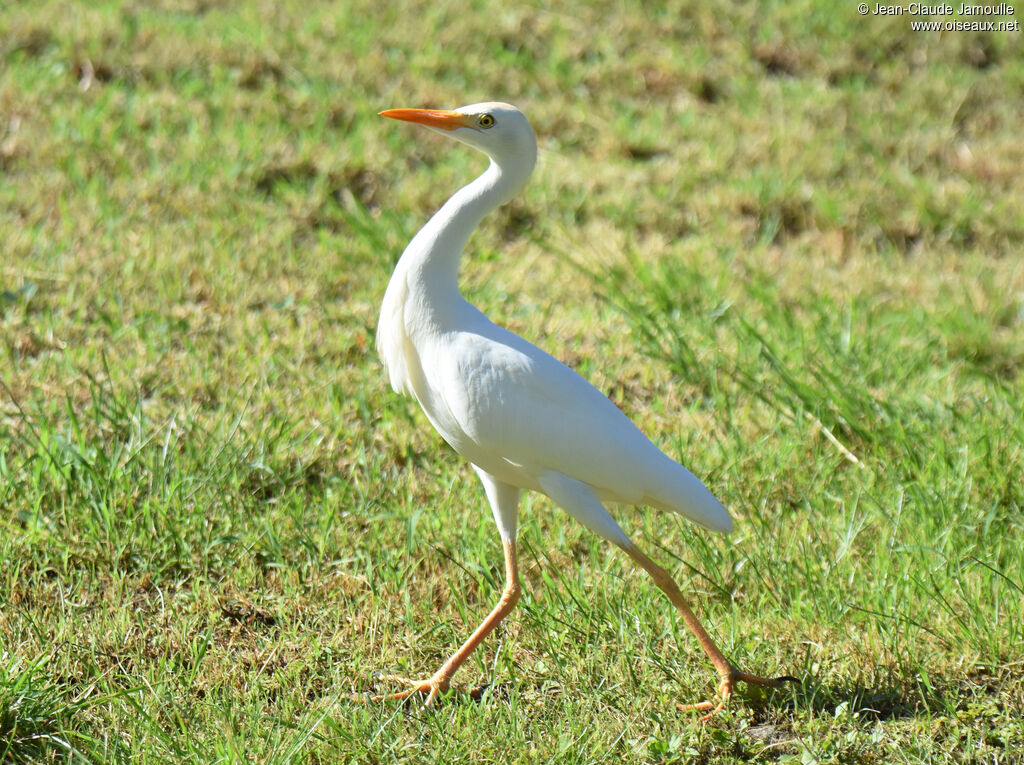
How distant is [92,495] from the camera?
10.9ft

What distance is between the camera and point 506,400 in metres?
2.76

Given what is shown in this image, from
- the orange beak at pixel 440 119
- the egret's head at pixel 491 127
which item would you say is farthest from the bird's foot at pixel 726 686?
the orange beak at pixel 440 119

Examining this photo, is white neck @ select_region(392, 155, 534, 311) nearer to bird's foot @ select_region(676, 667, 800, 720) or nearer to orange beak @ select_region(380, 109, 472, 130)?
orange beak @ select_region(380, 109, 472, 130)

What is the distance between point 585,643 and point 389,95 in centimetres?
431

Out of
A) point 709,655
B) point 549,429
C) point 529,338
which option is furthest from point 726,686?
point 529,338

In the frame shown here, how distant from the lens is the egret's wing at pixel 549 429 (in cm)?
276

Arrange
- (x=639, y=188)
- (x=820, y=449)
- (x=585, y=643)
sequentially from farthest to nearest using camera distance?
(x=639, y=188) < (x=820, y=449) < (x=585, y=643)

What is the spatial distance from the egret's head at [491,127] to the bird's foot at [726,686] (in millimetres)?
1426

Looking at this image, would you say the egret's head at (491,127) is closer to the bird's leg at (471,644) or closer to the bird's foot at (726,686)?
the bird's leg at (471,644)

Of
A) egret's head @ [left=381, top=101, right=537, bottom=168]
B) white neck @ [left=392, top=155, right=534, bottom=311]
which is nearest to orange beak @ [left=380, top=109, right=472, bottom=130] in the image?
egret's head @ [left=381, top=101, right=537, bottom=168]

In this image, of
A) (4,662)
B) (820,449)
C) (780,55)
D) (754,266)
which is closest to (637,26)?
(780,55)

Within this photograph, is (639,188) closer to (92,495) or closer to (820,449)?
(820,449)

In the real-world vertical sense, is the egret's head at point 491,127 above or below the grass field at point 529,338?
above

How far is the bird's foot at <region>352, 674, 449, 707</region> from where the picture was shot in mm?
2863
